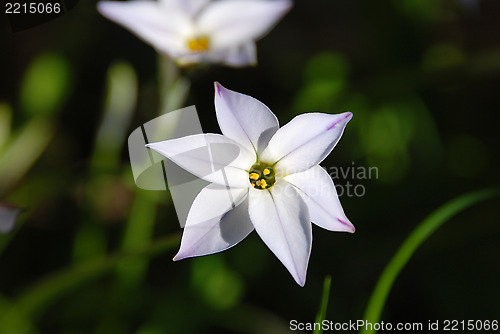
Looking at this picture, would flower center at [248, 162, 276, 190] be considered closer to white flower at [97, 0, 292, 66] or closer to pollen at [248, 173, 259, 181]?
pollen at [248, 173, 259, 181]

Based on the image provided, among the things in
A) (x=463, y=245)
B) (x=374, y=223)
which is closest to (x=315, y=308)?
(x=374, y=223)

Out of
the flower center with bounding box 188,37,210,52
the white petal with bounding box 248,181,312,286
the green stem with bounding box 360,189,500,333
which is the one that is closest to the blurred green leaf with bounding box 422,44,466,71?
the green stem with bounding box 360,189,500,333

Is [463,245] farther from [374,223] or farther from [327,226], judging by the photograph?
[327,226]

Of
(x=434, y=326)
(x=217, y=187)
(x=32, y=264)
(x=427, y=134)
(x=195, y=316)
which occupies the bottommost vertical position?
(x=434, y=326)

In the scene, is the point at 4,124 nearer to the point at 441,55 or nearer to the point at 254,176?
the point at 254,176

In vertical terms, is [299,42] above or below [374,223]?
above

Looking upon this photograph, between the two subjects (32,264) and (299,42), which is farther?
(299,42)

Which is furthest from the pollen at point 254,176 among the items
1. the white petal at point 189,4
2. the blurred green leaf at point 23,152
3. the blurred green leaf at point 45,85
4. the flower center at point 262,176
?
the blurred green leaf at point 45,85
